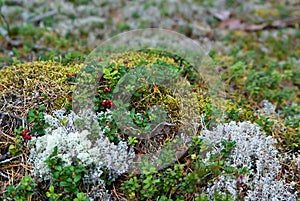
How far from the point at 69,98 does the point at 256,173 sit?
1749 millimetres

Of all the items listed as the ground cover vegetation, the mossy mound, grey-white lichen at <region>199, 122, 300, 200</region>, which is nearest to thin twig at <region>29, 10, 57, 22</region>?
the ground cover vegetation

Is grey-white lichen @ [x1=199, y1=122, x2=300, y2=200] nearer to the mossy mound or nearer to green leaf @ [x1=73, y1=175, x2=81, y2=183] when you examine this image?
green leaf @ [x1=73, y1=175, x2=81, y2=183]

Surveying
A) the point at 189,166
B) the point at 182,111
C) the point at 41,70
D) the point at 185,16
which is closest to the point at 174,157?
the point at 189,166

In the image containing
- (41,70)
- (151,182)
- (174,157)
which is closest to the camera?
(151,182)

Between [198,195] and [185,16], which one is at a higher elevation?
[185,16]

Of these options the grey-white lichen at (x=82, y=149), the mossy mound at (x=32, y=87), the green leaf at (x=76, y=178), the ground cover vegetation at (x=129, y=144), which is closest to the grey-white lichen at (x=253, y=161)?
the ground cover vegetation at (x=129, y=144)

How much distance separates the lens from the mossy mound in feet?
11.0

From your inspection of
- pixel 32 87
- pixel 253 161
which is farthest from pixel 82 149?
pixel 253 161

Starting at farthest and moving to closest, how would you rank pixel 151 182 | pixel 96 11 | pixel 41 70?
pixel 96 11 < pixel 41 70 < pixel 151 182

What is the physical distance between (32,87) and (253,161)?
2.10 meters

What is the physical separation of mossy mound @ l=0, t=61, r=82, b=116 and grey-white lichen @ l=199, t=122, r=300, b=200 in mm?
1401

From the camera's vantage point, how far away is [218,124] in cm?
340

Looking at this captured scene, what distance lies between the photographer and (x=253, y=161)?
3.20 metres

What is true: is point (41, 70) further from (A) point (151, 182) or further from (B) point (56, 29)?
(B) point (56, 29)
